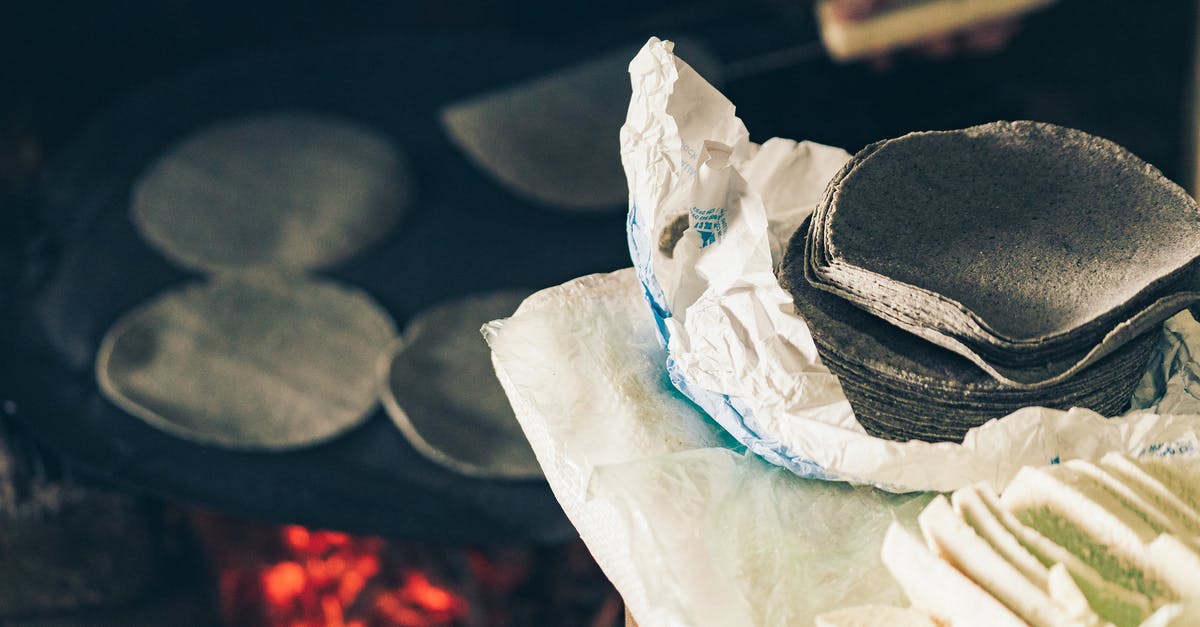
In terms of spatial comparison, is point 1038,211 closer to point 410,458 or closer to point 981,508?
point 981,508

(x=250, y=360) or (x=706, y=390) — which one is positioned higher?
(x=706, y=390)

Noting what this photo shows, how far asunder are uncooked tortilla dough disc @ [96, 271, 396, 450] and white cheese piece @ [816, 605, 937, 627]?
1.21 meters

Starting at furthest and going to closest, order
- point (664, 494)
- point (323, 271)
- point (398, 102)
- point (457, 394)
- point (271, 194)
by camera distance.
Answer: point (398, 102)
point (271, 194)
point (323, 271)
point (457, 394)
point (664, 494)

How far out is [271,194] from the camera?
209 centimetres

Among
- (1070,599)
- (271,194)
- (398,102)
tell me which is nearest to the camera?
(1070,599)

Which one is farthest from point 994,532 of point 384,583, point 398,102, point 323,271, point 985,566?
point 398,102

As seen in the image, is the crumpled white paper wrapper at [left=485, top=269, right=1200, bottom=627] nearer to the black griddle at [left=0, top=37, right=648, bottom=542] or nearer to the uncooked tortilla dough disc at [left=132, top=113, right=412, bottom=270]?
the black griddle at [left=0, top=37, right=648, bottom=542]

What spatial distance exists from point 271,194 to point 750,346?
1.58 m

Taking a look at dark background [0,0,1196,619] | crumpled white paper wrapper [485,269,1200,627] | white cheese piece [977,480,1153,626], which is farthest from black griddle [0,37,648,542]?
white cheese piece [977,480,1153,626]

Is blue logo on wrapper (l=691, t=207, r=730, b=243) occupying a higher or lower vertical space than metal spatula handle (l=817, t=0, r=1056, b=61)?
higher

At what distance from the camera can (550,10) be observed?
2865mm

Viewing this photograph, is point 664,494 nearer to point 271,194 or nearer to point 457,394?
point 457,394

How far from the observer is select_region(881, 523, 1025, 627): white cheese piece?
1.81 feet

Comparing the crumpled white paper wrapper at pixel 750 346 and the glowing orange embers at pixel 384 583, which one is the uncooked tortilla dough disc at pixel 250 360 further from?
the crumpled white paper wrapper at pixel 750 346
